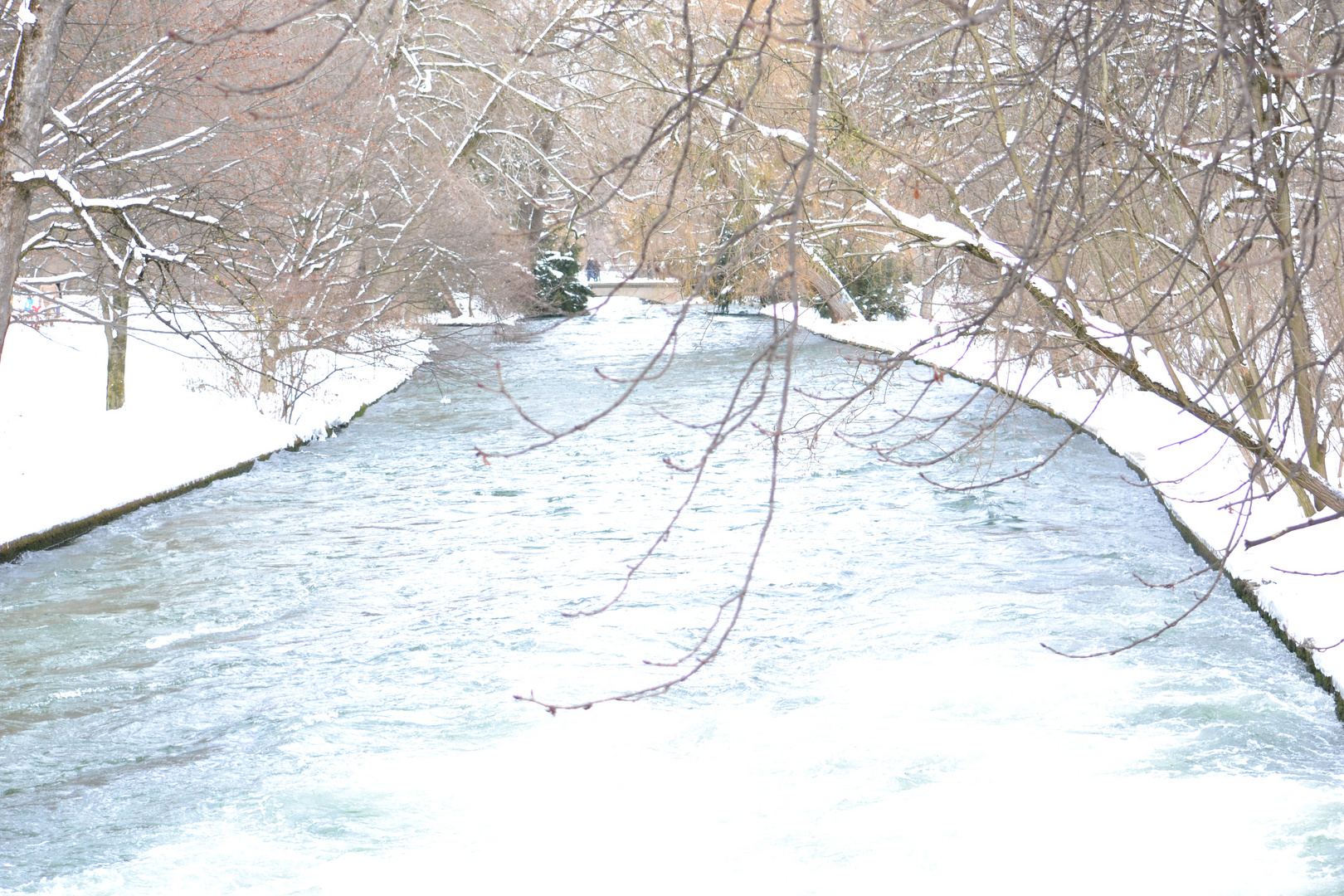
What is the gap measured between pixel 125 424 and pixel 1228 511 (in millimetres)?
14043

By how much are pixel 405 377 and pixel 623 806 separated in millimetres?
23059

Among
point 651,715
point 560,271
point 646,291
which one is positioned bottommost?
point 651,715

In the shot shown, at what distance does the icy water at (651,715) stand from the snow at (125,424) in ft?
2.74

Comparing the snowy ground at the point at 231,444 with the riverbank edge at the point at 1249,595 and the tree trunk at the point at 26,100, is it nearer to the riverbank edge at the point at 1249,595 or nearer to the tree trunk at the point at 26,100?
the riverbank edge at the point at 1249,595

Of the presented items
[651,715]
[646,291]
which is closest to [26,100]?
[651,715]

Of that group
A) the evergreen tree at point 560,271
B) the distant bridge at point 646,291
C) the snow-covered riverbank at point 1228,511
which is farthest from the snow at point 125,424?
the distant bridge at point 646,291

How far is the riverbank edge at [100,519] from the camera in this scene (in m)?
11.7

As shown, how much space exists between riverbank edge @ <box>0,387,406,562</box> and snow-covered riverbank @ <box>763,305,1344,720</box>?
24.8ft

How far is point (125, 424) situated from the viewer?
57.6 ft

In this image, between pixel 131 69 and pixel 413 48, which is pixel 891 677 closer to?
pixel 131 69

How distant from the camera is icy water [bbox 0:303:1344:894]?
6.26 metres

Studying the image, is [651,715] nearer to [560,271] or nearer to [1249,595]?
[1249,595]

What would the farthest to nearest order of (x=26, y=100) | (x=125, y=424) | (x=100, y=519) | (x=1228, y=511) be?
1. (x=125, y=424)
2. (x=100, y=519)
3. (x=26, y=100)
4. (x=1228, y=511)

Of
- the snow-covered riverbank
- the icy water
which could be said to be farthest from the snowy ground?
the icy water
